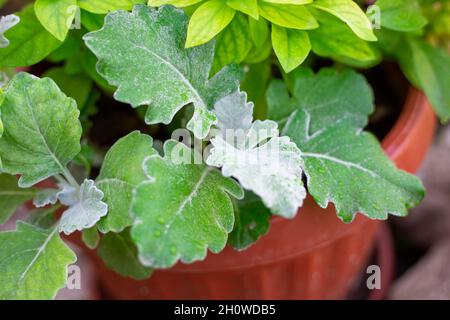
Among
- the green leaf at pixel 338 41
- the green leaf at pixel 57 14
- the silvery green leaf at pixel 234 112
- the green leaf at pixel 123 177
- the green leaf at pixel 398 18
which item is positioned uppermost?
the green leaf at pixel 57 14

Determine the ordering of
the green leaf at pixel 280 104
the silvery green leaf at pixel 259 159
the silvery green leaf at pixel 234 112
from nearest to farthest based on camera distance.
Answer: the silvery green leaf at pixel 259 159 < the silvery green leaf at pixel 234 112 < the green leaf at pixel 280 104

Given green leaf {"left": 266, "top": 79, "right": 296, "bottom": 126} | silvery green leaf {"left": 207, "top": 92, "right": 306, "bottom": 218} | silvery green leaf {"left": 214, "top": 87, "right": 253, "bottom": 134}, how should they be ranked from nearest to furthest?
silvery green leaf {"left": 207, "top": 92, "right": 306, "bottom": 218} → silvery green leaf {"left": 214, "top": 87, "right": 253, "bottom": 134} → green leaf {"left": 266, "top": 79, "right": 296, "bottom": 126}

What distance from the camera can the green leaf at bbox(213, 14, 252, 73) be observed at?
2.04 ft

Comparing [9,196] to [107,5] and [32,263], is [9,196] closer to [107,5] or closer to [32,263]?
[32,263]

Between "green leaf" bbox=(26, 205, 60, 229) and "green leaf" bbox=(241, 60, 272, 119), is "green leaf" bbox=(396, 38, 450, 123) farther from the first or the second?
"green leaf" bbox=(26, 205, 60, 229)

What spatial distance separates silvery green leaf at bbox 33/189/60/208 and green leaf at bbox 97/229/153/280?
3.1 inches

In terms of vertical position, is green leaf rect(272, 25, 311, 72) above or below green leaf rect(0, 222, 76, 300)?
above

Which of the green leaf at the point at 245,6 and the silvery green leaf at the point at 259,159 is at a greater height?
the green leaf at the point at 245,6

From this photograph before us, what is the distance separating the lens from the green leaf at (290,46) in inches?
23.1

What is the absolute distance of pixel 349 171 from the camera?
63 centimetres

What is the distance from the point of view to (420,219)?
1097 mm

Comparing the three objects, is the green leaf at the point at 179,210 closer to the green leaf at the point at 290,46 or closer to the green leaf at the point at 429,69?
the green leaf at the point at 290,46

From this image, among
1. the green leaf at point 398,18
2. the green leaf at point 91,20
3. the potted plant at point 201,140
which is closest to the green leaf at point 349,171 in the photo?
the potted plant at point 201,140

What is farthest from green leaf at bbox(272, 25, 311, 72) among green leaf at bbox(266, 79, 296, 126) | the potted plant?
green leaf at bbox(266, 79, 296, 126)
